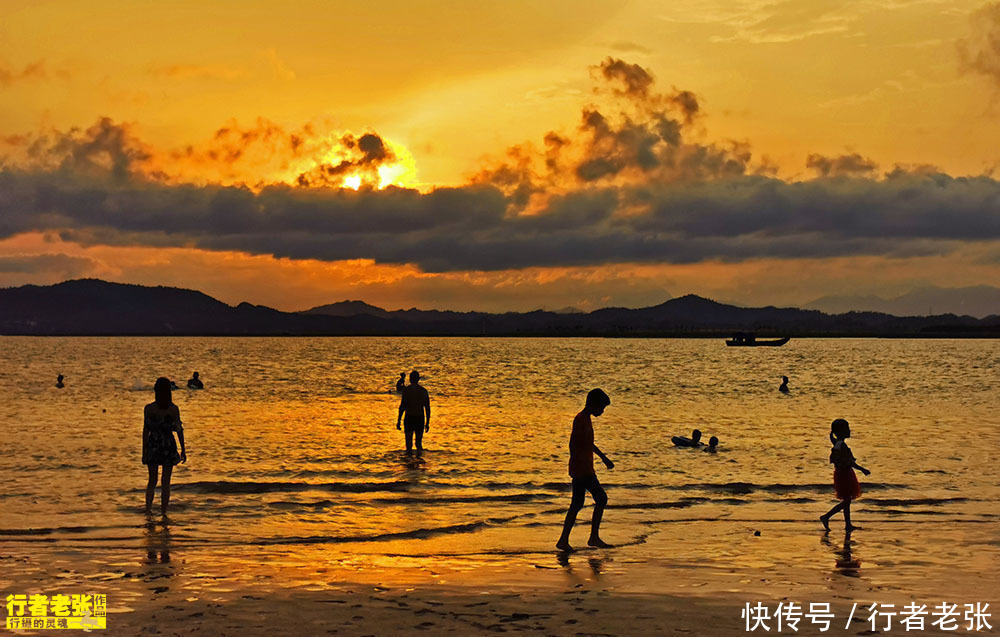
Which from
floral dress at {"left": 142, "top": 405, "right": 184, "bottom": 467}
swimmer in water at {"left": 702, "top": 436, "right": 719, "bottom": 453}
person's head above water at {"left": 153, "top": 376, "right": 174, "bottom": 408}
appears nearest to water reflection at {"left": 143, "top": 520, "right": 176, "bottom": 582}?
floral dress at {"left": 142, "top": 405, "right": 184, "bottom": 467}

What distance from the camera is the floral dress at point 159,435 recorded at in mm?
17344

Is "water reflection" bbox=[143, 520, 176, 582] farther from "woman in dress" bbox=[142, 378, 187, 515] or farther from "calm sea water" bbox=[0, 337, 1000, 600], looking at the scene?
"woman in dress" bbox=[142, 378, 187, 515]

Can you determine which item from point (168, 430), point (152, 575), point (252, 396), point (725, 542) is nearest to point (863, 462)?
point (725, 542)

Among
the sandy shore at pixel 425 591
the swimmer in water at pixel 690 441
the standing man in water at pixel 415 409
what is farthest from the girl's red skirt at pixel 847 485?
the swimmer in water at pixel 690 441

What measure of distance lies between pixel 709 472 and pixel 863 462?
18.9 feet

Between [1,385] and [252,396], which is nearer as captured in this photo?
[252,396]

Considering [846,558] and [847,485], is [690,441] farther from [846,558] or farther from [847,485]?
[846,558]

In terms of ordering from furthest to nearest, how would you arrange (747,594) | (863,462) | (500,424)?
(500,424), (863,462), (747,594)

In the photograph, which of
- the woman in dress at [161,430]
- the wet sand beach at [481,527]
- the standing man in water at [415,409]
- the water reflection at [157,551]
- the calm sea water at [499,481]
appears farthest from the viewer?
the standing man in water at [415,409]

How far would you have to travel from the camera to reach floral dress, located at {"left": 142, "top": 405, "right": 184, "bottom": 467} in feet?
56.9

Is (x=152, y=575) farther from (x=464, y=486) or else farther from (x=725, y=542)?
(x=464, y=486)

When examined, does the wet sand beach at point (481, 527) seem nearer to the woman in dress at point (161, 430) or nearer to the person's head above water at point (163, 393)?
the woman in dress at point (161, 430)

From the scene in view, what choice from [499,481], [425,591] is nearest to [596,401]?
[425,591]

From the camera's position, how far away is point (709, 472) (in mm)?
26000
